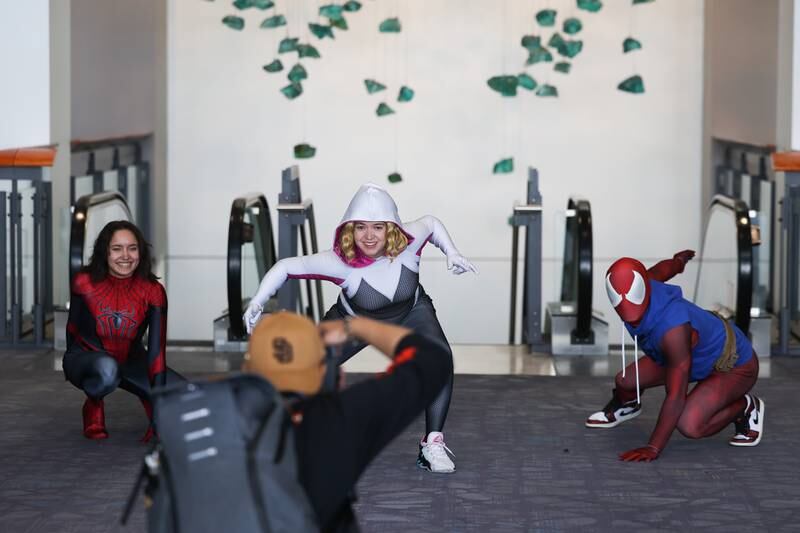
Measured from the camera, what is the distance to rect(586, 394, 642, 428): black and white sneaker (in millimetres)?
6113

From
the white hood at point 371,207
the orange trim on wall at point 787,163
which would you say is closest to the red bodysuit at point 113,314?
the white hood at point 371,207

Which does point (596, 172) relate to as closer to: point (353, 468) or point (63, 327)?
point (63, 327)

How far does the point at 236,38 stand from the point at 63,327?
408cm

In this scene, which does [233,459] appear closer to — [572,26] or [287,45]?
[287,45]

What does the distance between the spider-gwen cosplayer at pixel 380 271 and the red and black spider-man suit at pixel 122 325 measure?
0.70 metres

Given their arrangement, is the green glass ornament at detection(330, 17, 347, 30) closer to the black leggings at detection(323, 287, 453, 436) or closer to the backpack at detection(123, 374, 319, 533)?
the black leggings at detection(323, 287, 453, 436)

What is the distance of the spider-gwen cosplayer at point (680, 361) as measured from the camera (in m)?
5.34

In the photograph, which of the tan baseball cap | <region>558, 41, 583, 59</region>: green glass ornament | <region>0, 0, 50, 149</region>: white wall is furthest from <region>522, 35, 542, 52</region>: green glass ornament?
the tan baseball cap

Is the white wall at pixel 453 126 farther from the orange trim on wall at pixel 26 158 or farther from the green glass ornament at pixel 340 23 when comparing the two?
the orange trim on wall at pixel 26 158

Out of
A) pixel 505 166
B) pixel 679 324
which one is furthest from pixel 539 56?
pixel 679 324

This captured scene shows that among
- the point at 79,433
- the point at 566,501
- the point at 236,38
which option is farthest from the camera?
the point at 236,38

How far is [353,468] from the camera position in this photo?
9.14 ft

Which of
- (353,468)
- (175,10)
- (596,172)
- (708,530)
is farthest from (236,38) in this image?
(353,468)

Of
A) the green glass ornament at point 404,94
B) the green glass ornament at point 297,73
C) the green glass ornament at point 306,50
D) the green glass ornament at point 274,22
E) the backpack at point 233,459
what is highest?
the green glass ornament at point 274,22
